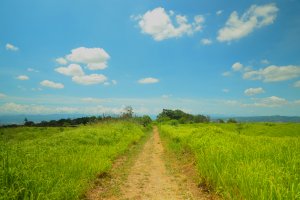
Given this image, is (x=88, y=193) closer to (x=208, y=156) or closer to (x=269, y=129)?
(x=208, y=156)

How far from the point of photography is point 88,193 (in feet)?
27.8

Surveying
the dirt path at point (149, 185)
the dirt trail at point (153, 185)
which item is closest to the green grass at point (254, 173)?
the dirt path at point (149, 185)

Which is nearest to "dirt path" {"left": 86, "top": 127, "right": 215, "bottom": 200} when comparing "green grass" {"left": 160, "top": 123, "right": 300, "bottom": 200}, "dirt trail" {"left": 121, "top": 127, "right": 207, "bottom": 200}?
"dirt trail" {"left": 121, "top": 127, "right": 207, "bottom": 200}

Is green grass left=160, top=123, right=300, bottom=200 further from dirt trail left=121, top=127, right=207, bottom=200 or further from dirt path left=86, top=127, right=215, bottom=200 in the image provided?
dirt trail left=121, top=127, right=207, bottom=200

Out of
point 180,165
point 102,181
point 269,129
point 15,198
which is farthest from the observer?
point 269,129

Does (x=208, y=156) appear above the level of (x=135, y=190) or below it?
above

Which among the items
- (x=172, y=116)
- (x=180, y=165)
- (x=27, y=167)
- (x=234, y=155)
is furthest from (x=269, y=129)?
(x=172, y=116)

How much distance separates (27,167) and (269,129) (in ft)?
176

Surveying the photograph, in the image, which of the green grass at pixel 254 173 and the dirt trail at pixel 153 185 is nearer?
the green grass at pixel 254 173

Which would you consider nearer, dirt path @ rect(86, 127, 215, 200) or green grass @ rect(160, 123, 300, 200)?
green grass @ rect(160, 123, 300, 200)

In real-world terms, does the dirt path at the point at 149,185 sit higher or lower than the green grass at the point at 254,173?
Answer: lower

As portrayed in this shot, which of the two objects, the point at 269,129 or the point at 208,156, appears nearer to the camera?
the point at 208,156

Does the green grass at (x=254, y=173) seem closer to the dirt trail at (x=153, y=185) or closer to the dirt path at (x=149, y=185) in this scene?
the dirt path at (x=149, y=185)

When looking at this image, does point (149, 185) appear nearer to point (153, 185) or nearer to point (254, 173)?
point (153, 185)
